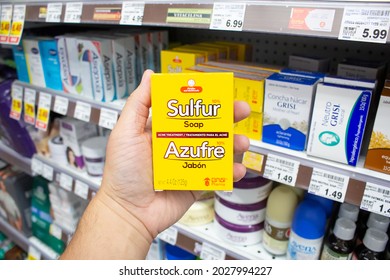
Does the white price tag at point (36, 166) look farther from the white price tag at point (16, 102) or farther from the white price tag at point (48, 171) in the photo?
the white price tag at point (16, 102)

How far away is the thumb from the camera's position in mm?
776

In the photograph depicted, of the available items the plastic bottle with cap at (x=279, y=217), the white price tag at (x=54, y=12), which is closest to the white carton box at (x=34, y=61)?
the white price tag at (x=54, y=12)

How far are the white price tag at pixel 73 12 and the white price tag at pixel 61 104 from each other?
0.36 metres

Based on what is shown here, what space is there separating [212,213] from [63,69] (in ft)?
2.71

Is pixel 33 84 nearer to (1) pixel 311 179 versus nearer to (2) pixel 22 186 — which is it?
(2) pixel 22 186

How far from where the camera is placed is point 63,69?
4.24 ft

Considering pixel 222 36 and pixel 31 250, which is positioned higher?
pixel 222 36

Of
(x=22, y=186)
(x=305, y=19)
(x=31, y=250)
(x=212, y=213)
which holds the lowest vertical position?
(x=31, y=250)

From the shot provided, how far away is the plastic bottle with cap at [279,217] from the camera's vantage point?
1.06 m

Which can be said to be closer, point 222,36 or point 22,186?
point 222,36

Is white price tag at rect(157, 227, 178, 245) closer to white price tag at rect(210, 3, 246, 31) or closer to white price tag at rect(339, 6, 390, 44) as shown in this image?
white price tag at rect(210, 3, 246, 31)

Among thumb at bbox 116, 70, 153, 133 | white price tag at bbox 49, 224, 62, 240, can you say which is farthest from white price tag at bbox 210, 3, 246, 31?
Answer: white price tag at bbox 49, 224, 62, 240

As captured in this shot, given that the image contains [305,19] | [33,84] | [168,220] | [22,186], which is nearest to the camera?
[305,19]
